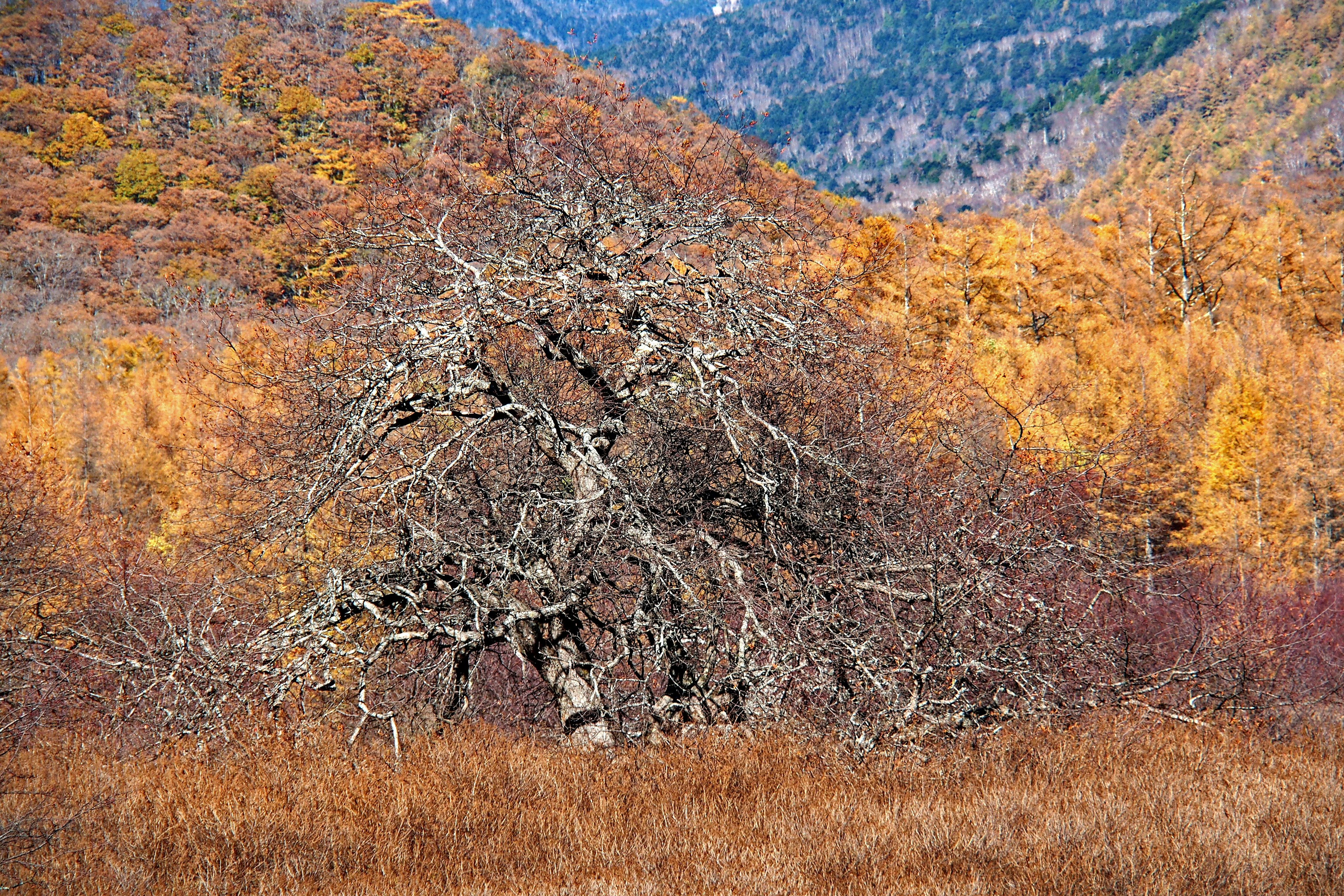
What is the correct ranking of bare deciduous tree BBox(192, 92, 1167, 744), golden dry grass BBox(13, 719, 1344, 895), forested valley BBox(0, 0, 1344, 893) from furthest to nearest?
bare deciduous tree BBox(192, 92, 1167, 744)
forested valley BBox(0, 0, 1344, 893)
golden dry grass BBox(13, 719, 1344, 895)

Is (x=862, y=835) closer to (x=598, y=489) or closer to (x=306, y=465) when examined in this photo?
(x=598, y=489)

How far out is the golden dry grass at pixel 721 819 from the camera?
12.9 feet

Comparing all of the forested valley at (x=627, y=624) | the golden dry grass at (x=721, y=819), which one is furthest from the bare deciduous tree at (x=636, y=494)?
the golden dry grass at (x=721, y=819)

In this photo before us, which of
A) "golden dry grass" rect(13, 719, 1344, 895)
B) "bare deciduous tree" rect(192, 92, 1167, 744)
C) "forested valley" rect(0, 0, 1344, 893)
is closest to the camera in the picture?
"golden dry grass" rect(13, 719, 1344, 895)

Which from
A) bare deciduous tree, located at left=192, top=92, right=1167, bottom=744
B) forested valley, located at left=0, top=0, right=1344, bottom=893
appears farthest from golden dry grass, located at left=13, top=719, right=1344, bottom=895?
bare deciduous tree, located at left=192, top=92, right=1167, bottom=744

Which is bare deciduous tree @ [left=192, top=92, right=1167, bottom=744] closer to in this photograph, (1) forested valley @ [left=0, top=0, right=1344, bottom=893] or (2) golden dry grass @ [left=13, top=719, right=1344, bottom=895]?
(1) forested valley @ [left=0, top=0, right=1344, bottom=893]

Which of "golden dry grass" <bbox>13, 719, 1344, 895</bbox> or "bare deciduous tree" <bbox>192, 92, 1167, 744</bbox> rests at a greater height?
"bare deciduous tree" <bbox>192, 92, 1167, 744</bbox>

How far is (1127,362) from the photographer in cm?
3128

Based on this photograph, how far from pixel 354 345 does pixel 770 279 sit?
353cm

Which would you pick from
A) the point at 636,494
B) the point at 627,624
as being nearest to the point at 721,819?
the point at 627,624

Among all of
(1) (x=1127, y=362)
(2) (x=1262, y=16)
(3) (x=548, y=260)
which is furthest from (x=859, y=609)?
(2) (x=1262, y=16)

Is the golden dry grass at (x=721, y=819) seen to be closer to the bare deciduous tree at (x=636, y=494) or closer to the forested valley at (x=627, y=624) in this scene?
the forested valley at (x=627, y=624)

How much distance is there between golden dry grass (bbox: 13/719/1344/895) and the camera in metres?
3.93

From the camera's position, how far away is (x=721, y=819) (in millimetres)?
4602
